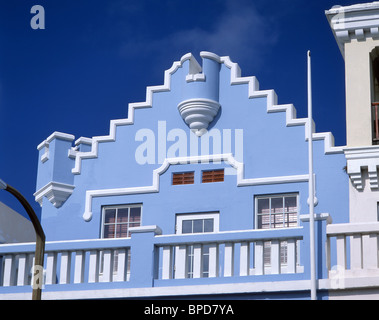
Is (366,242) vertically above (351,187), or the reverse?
(351,187)

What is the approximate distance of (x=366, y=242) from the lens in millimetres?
18562

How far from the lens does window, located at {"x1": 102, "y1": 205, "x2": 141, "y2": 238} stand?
23422 mm

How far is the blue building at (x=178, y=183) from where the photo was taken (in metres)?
20.0

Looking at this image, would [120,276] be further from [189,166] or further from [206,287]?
[189,166]

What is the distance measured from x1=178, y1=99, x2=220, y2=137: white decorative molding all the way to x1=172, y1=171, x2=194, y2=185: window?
95cm

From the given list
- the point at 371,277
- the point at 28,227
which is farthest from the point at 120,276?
the point at 28,227

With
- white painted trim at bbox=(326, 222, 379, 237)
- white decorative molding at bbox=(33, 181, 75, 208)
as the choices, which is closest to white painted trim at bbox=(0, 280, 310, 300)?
white painted trim at bbox=(326, 222, 379, 237)

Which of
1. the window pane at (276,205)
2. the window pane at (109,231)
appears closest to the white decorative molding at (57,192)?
the window pane at (109,231)

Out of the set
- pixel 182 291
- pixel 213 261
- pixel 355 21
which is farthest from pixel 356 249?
pixel 355 21

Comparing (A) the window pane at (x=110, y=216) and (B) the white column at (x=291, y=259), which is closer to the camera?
(B) the white column at (x=291, y=259)

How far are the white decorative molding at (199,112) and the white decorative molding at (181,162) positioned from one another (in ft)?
2.24

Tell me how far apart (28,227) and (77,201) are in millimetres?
4636

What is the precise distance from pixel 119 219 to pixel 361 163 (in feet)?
18.9

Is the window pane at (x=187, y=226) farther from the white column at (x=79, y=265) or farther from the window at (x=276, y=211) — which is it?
the white column at (x=79, y=265)
